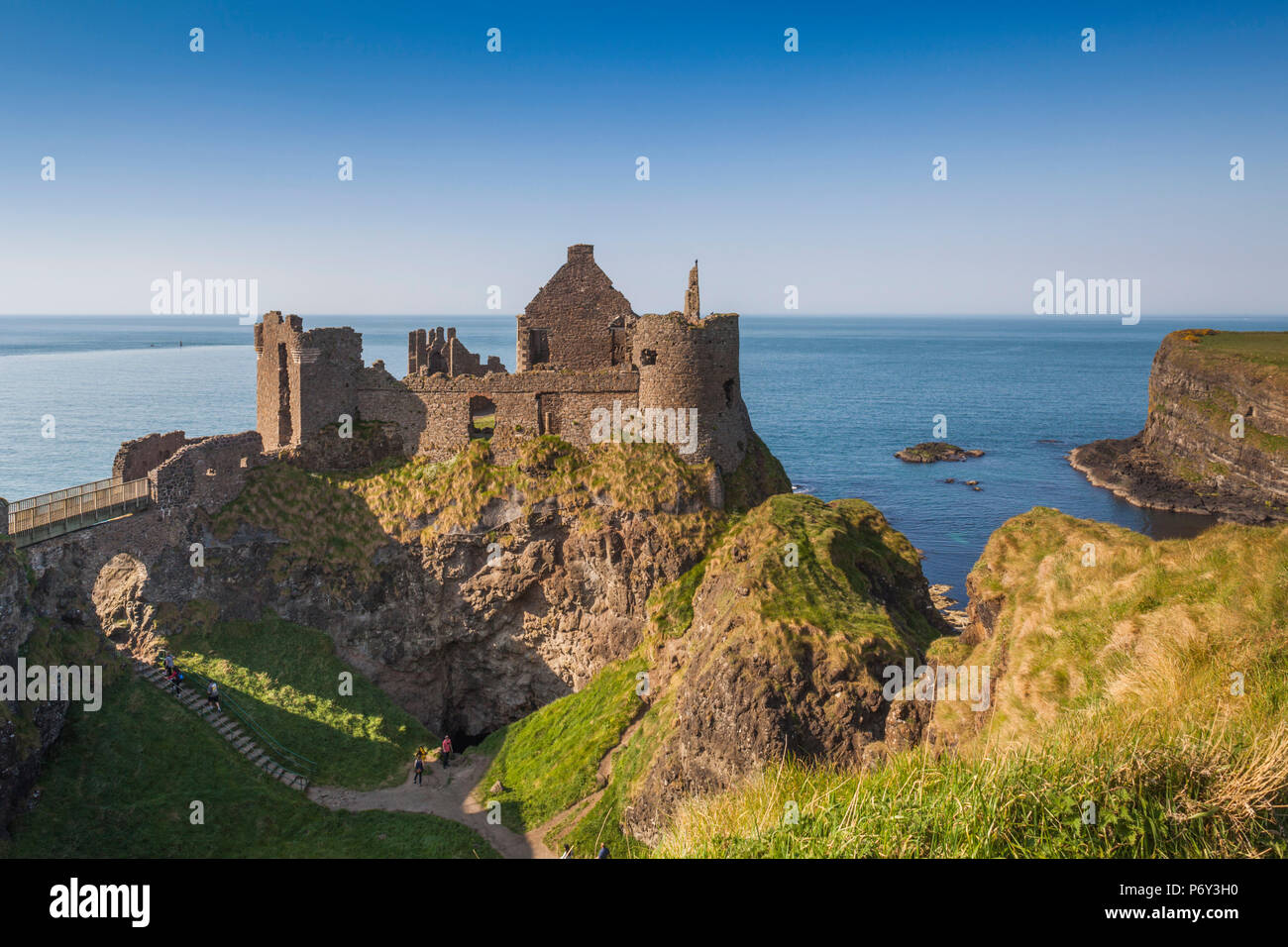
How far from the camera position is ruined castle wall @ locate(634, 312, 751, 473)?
3653cm

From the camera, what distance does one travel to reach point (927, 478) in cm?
9794

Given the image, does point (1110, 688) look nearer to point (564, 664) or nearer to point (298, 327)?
point (564, 664)

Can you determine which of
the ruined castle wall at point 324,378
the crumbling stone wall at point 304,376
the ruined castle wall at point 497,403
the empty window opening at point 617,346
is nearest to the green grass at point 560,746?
the ruined castle wall at point 497,403

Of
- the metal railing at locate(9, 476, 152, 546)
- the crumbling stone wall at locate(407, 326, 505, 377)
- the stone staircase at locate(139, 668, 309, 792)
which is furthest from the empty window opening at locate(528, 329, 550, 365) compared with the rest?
the stone staircase at locate(139, 668, 309, 792)

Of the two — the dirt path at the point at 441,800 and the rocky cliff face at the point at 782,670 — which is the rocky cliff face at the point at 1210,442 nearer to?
the rocky cliff face at the point at 782,670

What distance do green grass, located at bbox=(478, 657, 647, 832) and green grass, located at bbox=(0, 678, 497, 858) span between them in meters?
2.46

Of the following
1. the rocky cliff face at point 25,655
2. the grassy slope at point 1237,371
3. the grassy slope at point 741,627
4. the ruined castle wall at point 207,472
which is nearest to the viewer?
the rocky cliff face at point 25,655

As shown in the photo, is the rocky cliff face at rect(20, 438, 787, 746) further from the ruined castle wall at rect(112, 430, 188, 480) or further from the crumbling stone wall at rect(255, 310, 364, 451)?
the ruined castle wall at rect(112, 430, 188, 480)

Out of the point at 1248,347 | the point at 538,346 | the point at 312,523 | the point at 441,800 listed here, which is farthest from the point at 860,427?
the point at 441,800

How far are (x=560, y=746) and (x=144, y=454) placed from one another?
22.3m

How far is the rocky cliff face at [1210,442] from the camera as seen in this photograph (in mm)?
82250

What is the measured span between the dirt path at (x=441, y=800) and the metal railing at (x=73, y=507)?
1310cm

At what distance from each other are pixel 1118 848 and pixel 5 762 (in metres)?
26.5

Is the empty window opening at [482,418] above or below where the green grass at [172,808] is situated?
above
